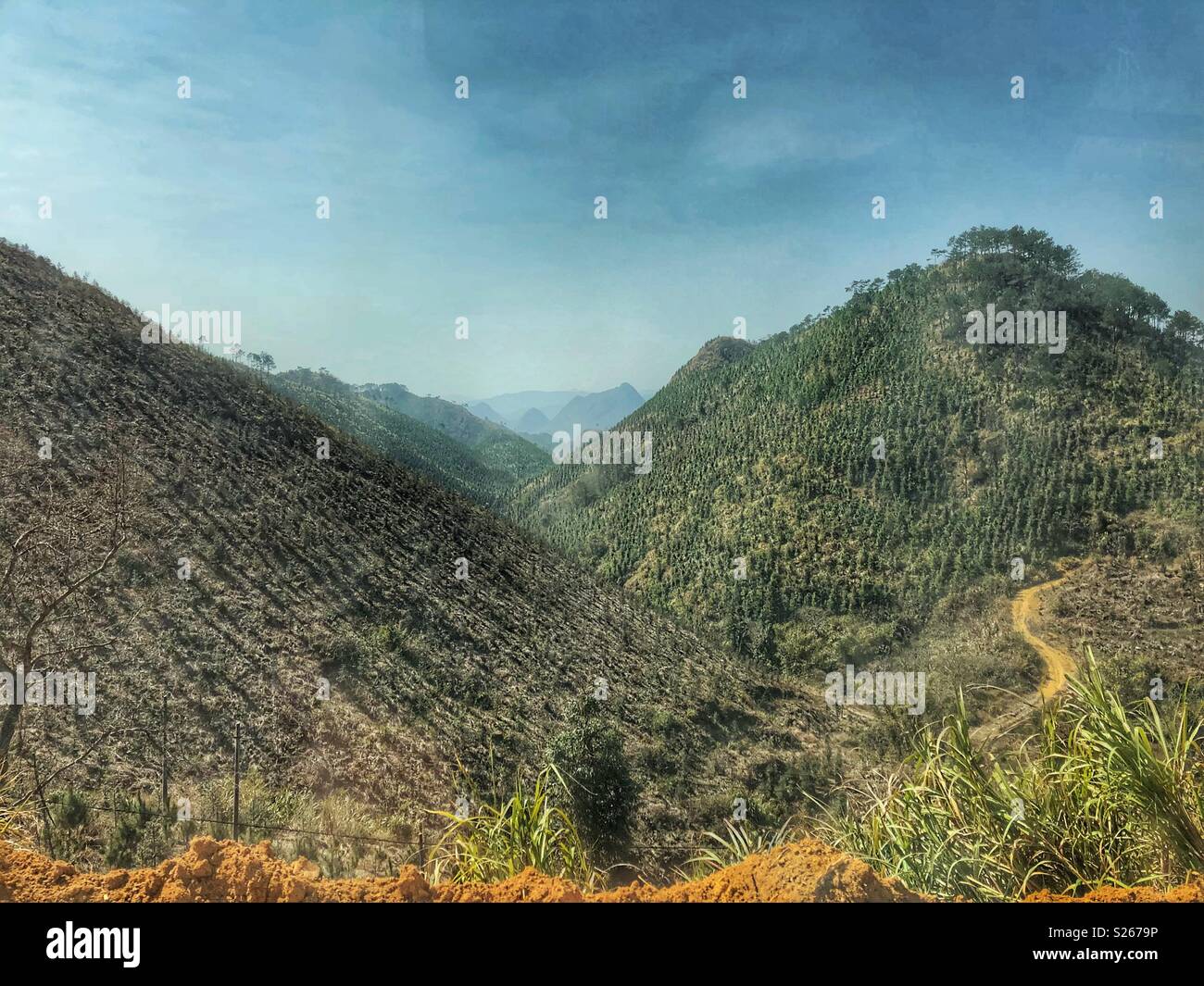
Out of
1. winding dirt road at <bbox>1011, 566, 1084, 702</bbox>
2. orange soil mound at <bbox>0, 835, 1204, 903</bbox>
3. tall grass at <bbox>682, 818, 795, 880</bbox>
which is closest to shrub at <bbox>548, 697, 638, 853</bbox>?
tall grass at <bbox>682, 818, 795, 880</bbox>

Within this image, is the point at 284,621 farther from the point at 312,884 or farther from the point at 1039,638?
the point at 1039,638

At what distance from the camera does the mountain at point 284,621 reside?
18.8ft

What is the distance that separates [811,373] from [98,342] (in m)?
42.2

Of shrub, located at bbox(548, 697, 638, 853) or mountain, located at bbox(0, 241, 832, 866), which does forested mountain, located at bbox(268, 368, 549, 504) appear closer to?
mountain, located at bbox(0, 241, 832, 866)

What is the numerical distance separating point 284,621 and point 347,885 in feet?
27.1

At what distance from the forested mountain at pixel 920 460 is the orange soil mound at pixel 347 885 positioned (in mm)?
24892

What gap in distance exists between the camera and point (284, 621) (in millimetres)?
8812

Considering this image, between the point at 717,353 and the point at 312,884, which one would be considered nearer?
the point at 312,884

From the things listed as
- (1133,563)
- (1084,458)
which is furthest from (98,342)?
(1084,458)

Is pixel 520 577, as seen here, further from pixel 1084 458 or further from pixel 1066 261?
pixel 1066 261

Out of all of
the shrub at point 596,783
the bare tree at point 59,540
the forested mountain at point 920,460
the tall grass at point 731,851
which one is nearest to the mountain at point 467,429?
the forested mountain at point 920,460

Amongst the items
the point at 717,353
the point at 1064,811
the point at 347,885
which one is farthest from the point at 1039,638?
the point at 717,353

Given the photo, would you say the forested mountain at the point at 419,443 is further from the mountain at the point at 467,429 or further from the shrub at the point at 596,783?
the shrub at the point at 596,783

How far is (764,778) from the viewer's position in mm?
11258
